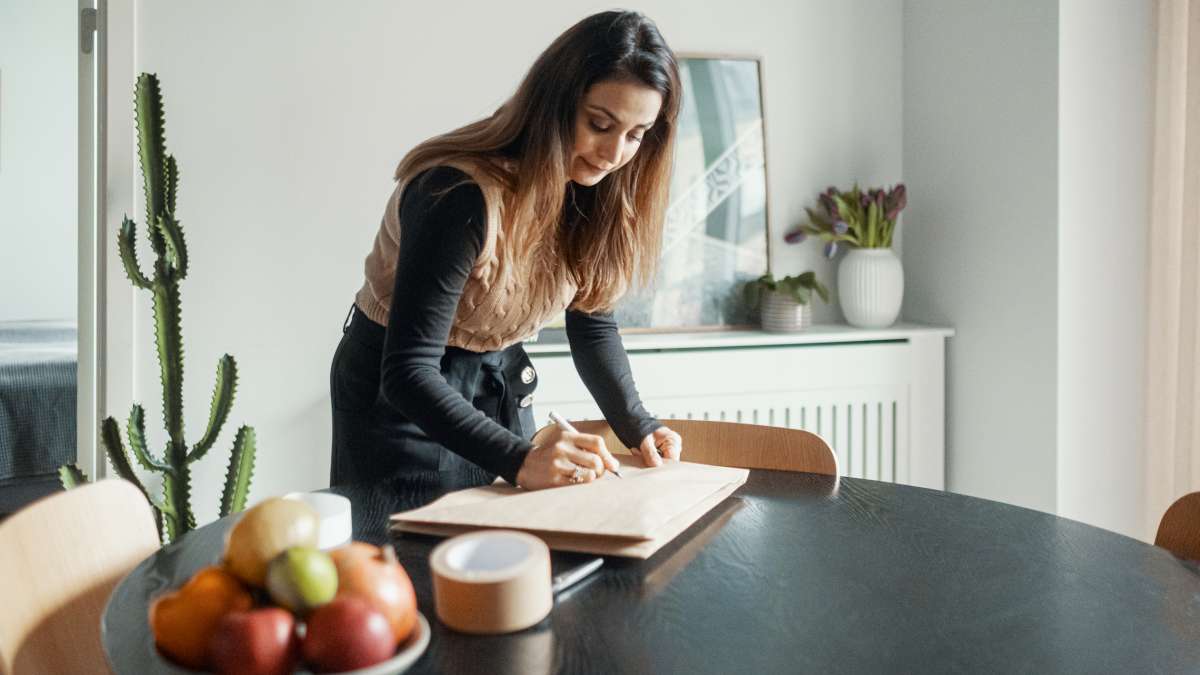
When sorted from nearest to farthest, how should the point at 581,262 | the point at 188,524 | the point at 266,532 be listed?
1. the point at 266,532
2. the point at 581,262
3. the point at 188,524

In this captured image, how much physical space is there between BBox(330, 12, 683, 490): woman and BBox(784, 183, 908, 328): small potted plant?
1.38 m

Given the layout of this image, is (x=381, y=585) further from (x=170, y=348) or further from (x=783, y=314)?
(x=783, y=314)

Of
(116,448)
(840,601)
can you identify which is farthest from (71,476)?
(840,601)

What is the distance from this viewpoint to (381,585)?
0.74m

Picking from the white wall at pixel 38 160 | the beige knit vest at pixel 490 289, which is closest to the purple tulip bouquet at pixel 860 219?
the beige knit vest at pixel 490 289

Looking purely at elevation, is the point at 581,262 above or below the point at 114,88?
below

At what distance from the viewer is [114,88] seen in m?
2.48

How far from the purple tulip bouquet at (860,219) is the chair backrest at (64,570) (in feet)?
7.30

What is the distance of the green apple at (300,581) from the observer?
0.71 metres

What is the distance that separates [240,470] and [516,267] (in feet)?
3.71

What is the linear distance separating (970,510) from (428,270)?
768 mm

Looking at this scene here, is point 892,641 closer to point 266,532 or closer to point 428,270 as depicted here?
point 266,532

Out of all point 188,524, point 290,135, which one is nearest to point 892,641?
point 188,524

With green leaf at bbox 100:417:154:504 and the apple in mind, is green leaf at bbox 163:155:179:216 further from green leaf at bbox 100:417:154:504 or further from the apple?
the apple
